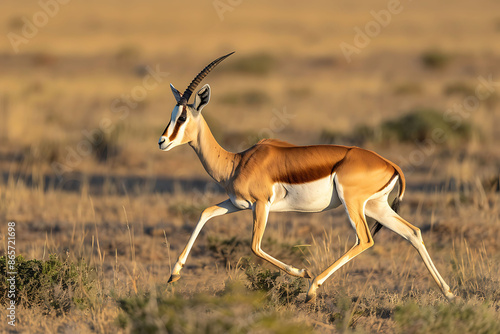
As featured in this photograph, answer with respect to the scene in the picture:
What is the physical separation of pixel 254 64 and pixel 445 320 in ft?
97.9

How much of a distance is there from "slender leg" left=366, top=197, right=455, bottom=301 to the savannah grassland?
0.20 meters

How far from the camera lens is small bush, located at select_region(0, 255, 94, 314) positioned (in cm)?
596

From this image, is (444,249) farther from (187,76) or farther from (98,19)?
(98,19)

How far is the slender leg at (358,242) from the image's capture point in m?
5.57

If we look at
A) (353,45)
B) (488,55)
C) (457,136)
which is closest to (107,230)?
(457,136)

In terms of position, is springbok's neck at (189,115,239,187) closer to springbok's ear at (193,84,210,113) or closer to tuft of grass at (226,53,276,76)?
springbok's ear at (193,84,210,113)

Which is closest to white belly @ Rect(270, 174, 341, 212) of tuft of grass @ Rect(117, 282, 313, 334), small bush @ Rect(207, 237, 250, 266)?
tuft of grass @ Rect(117, 282, 313, 334)

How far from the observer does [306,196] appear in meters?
5.58

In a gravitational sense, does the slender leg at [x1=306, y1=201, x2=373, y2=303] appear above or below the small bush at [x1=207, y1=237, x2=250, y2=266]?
above

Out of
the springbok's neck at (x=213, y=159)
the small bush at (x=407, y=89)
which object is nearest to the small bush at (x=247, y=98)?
the small bush at (x=407, y=89)

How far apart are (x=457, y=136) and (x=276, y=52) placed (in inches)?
931

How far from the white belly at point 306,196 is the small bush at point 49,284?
1833 mm

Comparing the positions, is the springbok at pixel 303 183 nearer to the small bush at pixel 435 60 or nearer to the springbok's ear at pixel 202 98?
the springbok's ear at pixel 202 98

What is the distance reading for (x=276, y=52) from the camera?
128 ft
